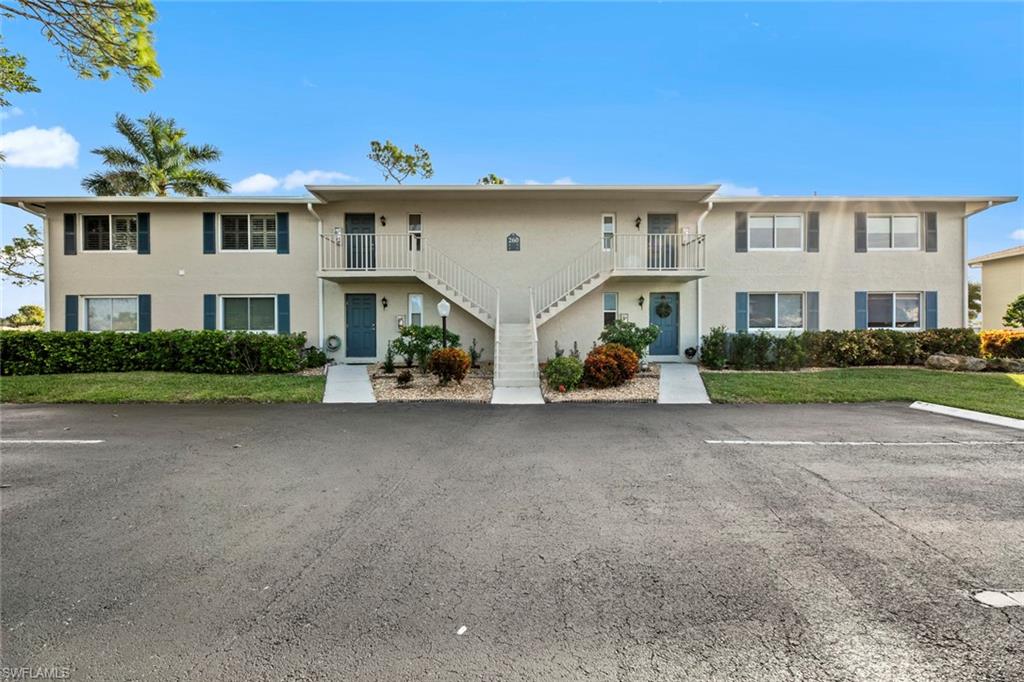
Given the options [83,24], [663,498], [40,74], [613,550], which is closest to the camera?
[613,550]

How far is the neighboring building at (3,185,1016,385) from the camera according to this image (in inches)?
568

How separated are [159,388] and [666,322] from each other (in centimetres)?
1343

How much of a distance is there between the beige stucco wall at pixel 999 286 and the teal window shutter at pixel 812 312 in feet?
36.0

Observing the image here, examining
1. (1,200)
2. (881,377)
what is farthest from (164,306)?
(881,377)

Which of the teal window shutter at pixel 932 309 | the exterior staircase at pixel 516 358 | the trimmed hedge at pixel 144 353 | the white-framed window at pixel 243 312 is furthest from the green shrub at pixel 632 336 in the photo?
the white-framed window at pixel 243 312

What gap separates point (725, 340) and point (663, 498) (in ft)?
35.2

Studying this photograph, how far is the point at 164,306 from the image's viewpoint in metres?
14.6

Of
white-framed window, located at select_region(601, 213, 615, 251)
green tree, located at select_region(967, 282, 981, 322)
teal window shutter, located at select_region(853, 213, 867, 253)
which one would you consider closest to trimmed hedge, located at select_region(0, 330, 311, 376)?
white-framed window, located at select_region(601, 213, 615, 251)

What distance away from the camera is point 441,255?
568 inches

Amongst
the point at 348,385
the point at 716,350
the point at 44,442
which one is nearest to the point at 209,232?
the point at 348,385

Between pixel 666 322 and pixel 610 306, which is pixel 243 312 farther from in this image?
pixel 666 322

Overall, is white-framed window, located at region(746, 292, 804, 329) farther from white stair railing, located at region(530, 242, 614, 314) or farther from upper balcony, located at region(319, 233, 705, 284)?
white stair railing, located at region(530, 242, 614, 314)

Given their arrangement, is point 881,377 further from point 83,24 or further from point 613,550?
point 83,24

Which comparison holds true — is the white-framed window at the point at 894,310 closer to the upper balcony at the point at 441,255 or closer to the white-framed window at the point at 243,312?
the upper balcony at the point at 441,255
